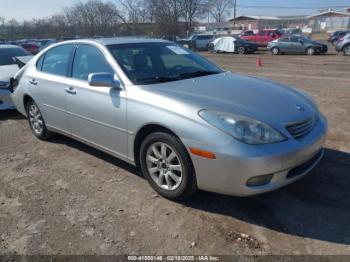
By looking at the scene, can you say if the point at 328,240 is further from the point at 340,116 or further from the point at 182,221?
the point at 340,116

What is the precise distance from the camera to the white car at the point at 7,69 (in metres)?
7.14

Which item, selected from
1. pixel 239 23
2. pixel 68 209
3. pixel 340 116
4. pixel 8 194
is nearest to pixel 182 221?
pixel 68 209

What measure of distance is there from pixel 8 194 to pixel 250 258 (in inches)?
110

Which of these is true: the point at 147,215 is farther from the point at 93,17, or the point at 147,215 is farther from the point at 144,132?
the point at 93,17

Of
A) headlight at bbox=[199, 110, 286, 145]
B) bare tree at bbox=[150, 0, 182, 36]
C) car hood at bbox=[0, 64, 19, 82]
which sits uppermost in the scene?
bare tree at bbox=[150, 0, 182, 36]

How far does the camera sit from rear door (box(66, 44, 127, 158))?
3.77 meters

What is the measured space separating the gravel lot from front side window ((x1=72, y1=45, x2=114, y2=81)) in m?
1.21

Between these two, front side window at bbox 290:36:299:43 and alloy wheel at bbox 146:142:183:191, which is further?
front side window at bbox 290:36:299:43

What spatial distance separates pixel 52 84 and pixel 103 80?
4.71 feet

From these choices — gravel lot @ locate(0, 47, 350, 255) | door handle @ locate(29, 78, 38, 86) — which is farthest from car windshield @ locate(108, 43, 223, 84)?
door handle @ locate(29, 78, 38, 86)

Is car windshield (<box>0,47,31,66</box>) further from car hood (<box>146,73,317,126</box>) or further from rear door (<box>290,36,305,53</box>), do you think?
rear door (<box>290,36,305,53</box>)

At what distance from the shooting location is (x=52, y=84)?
4.73 meters

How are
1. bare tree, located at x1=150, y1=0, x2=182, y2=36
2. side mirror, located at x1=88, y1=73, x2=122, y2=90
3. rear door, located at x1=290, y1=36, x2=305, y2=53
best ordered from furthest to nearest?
bare tree, located at x1=150, y1=0, x2=182, y2=36, rear door, located at x1=290, y1=36, x2=305, y2=53, side mirror, located at x1=88, y1=73, x2=122, y2=90

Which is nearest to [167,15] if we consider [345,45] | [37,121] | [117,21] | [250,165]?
[117,21]
